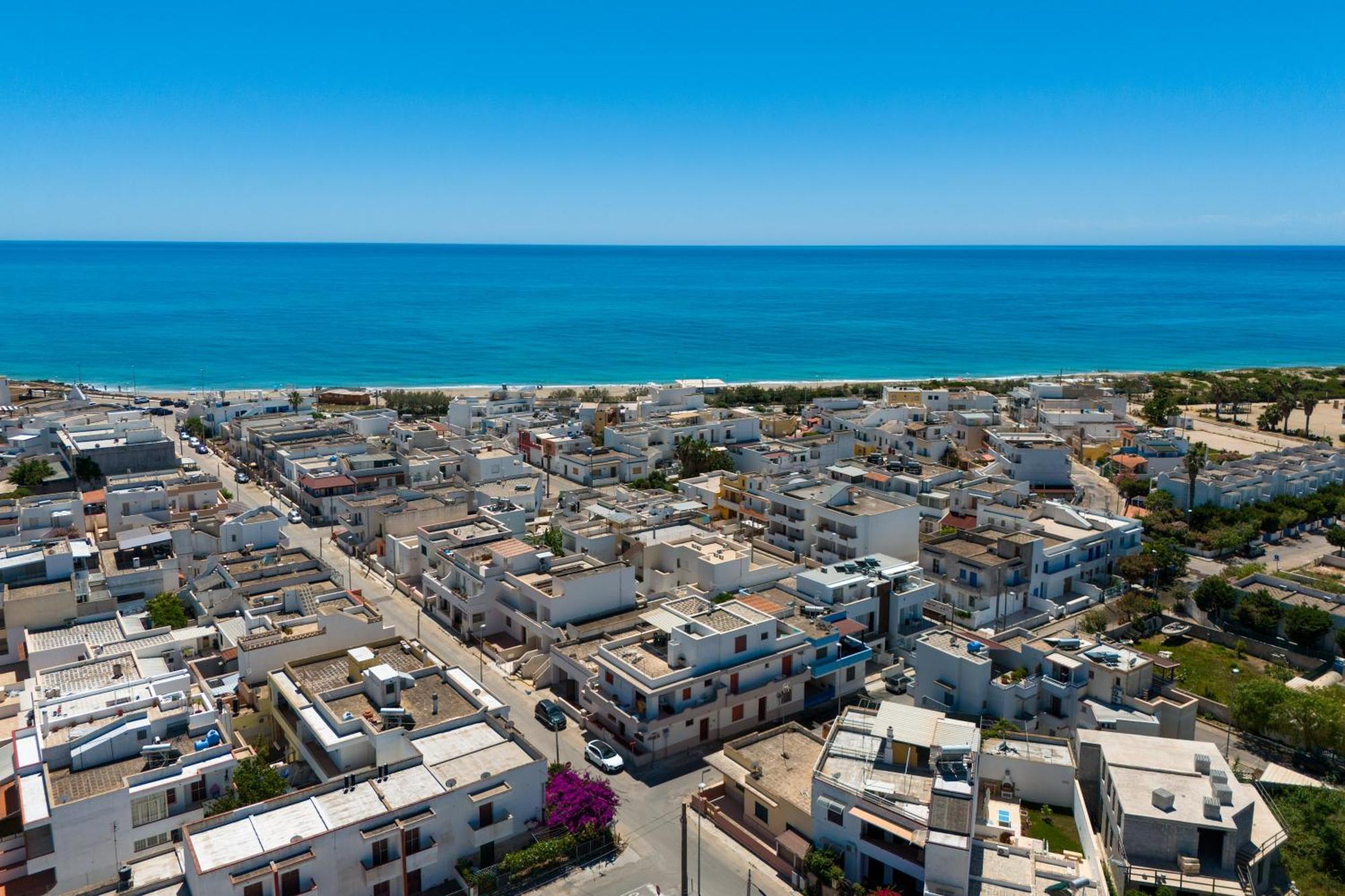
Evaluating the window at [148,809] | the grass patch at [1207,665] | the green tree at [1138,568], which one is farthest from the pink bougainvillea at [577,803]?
the green tree at [1138,568]

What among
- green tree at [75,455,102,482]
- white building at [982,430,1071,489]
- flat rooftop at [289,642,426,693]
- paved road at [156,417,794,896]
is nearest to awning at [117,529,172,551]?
paved road at [156,417,794,896]

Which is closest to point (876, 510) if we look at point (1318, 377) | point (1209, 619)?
point (1209, 619)

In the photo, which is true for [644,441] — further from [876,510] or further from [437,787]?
[437,787]

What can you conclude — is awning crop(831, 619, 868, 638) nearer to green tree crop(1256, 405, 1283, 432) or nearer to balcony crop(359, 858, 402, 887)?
balcony crop(359, 858, 402, 887)

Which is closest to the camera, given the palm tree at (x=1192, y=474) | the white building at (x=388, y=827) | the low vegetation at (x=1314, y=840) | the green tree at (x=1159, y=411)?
the white building at (x=388, y=827)

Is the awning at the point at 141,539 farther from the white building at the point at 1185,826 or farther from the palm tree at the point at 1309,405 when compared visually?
the palm tree at the point at 1309,405

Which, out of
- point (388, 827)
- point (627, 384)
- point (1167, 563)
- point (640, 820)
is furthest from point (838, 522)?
point (627, 384)
